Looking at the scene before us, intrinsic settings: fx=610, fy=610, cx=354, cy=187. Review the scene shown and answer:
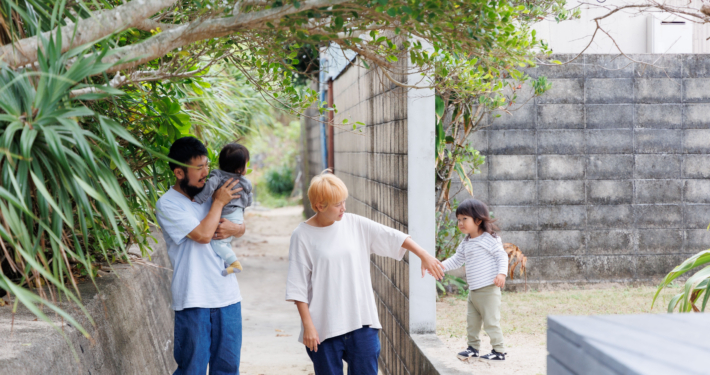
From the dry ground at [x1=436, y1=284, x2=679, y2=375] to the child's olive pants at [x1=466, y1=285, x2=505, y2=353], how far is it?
0.51ft

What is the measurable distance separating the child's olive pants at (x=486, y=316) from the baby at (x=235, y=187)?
1489mm

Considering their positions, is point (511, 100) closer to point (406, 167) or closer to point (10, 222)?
point (406, 167)

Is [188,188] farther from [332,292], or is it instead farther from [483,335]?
[483,335]

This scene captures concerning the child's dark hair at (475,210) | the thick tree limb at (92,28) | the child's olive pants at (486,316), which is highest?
the thick tree limb at (92,28)

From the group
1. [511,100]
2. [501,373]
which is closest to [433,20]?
[501,373]

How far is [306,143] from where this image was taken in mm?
15078

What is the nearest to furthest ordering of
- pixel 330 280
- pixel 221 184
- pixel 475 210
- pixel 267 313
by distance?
pixel 330 280, pixel 221 184, pixel 475 210, pixel 267 313

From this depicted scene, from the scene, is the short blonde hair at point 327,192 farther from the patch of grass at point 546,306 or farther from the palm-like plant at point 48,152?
the patch of grass at point 546,306

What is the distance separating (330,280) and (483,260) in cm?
125

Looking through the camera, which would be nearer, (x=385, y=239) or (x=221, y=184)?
(x=385, y=239)

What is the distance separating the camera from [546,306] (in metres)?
4.81

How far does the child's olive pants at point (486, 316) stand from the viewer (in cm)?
359

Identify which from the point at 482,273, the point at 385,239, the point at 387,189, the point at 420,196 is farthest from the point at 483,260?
the point at 385,239

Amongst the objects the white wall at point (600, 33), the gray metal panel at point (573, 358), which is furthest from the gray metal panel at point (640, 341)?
the white wall at point (600, 33)
